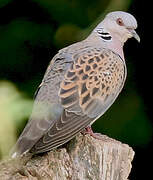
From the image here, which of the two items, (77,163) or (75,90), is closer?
(77,163)

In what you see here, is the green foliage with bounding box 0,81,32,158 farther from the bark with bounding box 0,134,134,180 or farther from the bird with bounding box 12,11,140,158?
the bird with bounding box 12,11,140,158

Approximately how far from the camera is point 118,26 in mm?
3311

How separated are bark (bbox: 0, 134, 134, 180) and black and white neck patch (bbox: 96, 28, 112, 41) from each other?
2.58 ft

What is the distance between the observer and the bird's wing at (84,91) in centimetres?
241

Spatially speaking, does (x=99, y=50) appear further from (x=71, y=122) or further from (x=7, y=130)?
(x=7, y=130)

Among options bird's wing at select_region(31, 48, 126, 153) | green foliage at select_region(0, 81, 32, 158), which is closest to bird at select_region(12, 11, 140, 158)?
bird's wing at select_region(31, 48, 126, 153)

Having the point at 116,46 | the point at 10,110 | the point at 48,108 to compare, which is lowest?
the point at 116,46

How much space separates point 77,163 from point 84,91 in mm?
513

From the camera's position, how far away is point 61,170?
6.97 ft

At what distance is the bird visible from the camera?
2346 mm

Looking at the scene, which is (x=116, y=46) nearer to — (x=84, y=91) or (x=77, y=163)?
(x=84, y=91)

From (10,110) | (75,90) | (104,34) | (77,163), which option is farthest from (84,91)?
(10,110)

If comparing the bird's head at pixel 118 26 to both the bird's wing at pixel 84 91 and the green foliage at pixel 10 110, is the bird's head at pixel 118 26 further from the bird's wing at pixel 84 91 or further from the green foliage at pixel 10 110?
the green foliage at pixel 10 110

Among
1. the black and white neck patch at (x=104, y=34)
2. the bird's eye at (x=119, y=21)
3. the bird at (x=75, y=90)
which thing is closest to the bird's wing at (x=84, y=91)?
the bird at (x=75, y=90)
